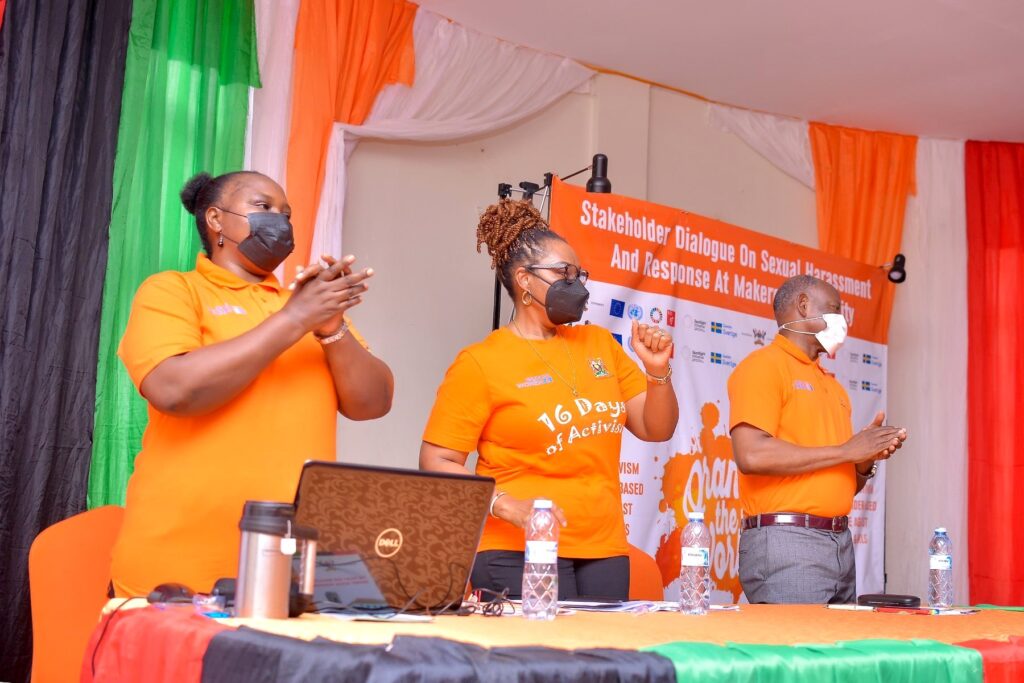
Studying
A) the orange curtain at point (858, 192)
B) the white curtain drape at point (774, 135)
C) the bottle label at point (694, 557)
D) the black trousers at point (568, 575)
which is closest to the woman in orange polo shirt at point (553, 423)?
the black trousers at point (568, 575)

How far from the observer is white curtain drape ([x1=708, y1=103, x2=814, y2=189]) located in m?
5.80

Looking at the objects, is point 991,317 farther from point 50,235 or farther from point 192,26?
point 50,235

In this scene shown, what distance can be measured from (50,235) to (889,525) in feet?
15.1

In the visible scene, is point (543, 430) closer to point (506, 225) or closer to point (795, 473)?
point (506, 225)

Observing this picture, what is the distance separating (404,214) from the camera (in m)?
4.67

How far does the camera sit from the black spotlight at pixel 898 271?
560 centimetres

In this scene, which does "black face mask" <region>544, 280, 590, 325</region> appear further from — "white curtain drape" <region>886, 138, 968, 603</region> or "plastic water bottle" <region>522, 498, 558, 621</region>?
"white curtain drape" <region>886, 138, 968, 603</region>

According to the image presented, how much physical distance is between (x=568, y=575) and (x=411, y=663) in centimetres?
138

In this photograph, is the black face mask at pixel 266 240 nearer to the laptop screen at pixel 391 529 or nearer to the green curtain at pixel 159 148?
the laptop screen at pixel 391 529

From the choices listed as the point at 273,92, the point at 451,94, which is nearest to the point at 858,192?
the point at 451,94

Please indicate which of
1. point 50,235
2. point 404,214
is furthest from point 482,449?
point 404,214

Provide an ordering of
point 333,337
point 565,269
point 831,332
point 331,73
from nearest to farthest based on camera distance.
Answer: point 333,337 → point 565,269 → point 831,332 → point 331,73

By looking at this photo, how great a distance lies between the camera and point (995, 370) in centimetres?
589

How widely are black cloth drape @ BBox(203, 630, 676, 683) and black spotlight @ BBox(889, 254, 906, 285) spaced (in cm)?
465
